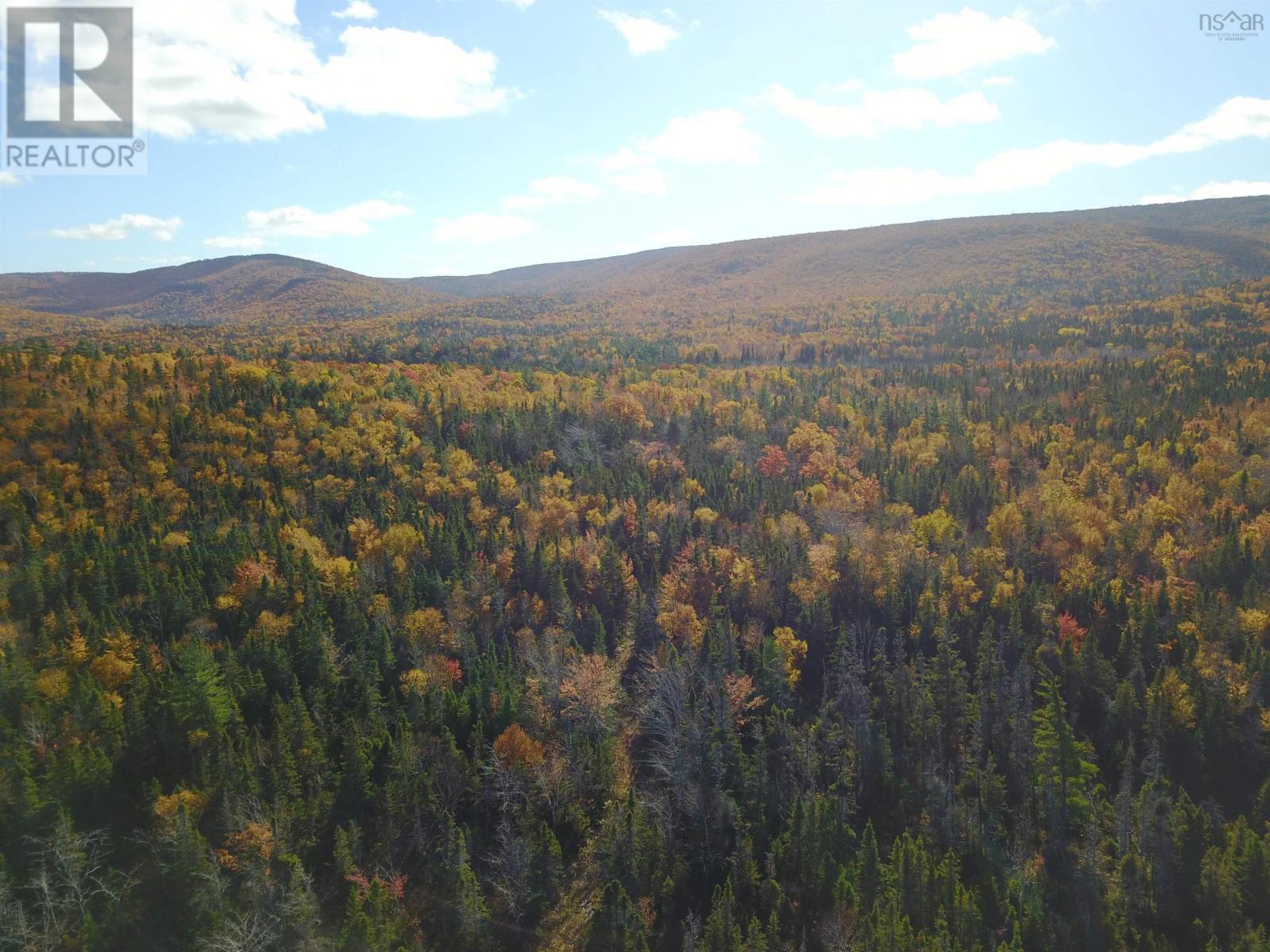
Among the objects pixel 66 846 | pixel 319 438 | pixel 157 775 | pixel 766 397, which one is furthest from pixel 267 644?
pixel 766 397

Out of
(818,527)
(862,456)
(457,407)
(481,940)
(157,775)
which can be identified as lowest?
(481,940)

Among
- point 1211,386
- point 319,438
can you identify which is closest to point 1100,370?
point 1211,386

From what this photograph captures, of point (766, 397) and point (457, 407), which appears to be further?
point (766, 397)

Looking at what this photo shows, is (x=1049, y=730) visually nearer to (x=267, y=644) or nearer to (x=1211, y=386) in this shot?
(x=267, y=644)

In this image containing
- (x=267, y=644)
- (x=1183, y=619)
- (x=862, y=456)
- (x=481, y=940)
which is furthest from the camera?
(x=862, y=456)

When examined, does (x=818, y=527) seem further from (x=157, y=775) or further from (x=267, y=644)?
(x=157, y=775)

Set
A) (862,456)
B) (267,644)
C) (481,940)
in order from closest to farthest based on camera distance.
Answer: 1. (481,940)
2. (267,644)
3. (862,456)

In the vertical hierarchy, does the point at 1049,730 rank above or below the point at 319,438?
below
